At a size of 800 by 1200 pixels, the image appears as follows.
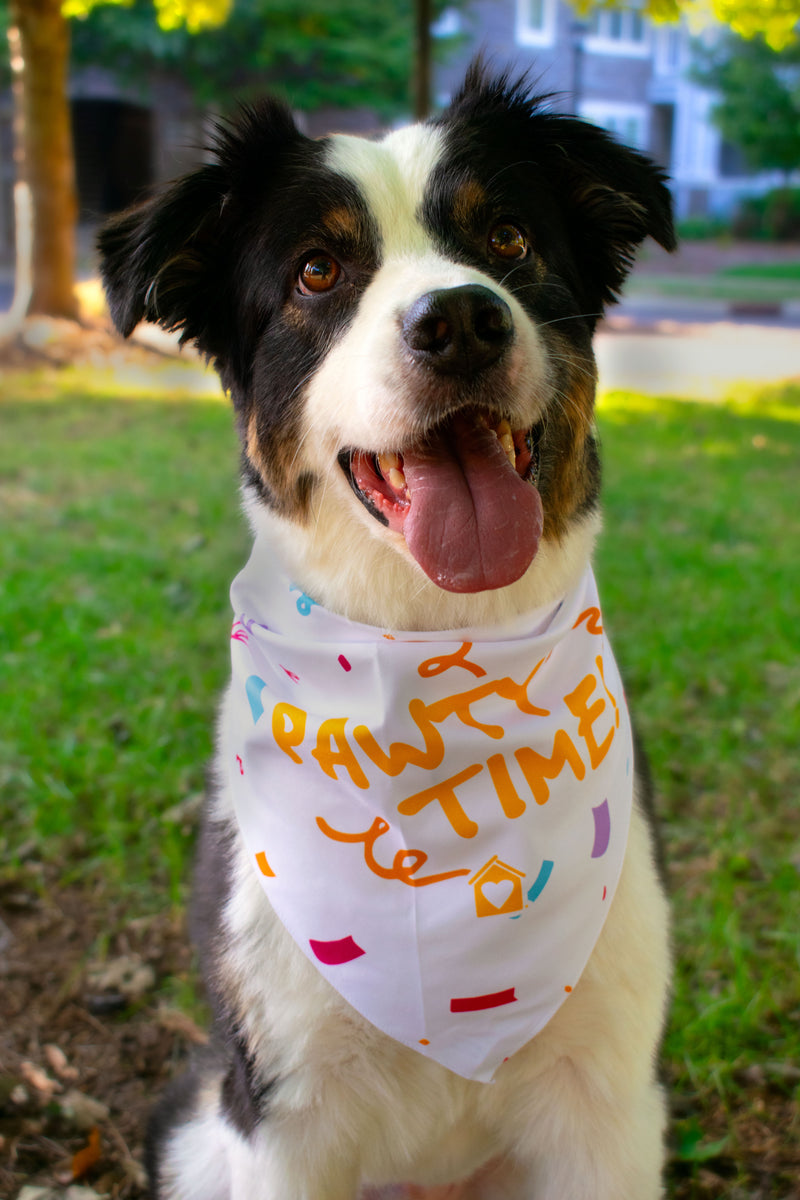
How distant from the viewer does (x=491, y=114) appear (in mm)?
2506

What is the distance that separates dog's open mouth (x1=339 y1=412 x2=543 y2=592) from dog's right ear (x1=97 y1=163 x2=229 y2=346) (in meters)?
0.58

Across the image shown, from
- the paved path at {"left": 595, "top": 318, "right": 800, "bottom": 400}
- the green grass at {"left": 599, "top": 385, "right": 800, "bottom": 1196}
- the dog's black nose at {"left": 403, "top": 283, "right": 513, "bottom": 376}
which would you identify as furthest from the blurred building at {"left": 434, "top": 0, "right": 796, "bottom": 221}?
the dog's black nose at {"left": 403, "top": 283, "right": 513, "bottom": 376}

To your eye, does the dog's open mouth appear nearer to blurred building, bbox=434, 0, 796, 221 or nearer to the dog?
the dog

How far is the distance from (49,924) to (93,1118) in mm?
808

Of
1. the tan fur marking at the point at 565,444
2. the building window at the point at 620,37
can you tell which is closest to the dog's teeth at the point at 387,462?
the tan fur marking at the point at 565,444

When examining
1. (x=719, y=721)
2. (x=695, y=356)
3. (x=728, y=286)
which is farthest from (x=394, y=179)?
(x=728, y=286)

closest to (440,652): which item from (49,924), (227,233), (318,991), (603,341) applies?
(318,991)

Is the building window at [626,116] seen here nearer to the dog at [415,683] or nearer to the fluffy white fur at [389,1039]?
the dog at [415,683]

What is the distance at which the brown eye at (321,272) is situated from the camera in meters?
2.32

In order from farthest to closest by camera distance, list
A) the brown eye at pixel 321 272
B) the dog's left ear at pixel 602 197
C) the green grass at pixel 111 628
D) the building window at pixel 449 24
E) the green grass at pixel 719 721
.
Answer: the building window at pixel 449 24 < the green grass at pixel 111 628 < the green grass at pixel 719 721 < the dog's left ear at pixel 602 197 < the brown eye at pixel 321 272

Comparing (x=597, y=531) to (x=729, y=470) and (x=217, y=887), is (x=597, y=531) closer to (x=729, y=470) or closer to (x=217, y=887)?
(x=217, y=887)

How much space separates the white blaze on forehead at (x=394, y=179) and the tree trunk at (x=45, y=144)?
30.9 ft

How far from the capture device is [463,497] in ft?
7.02

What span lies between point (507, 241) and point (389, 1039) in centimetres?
173
